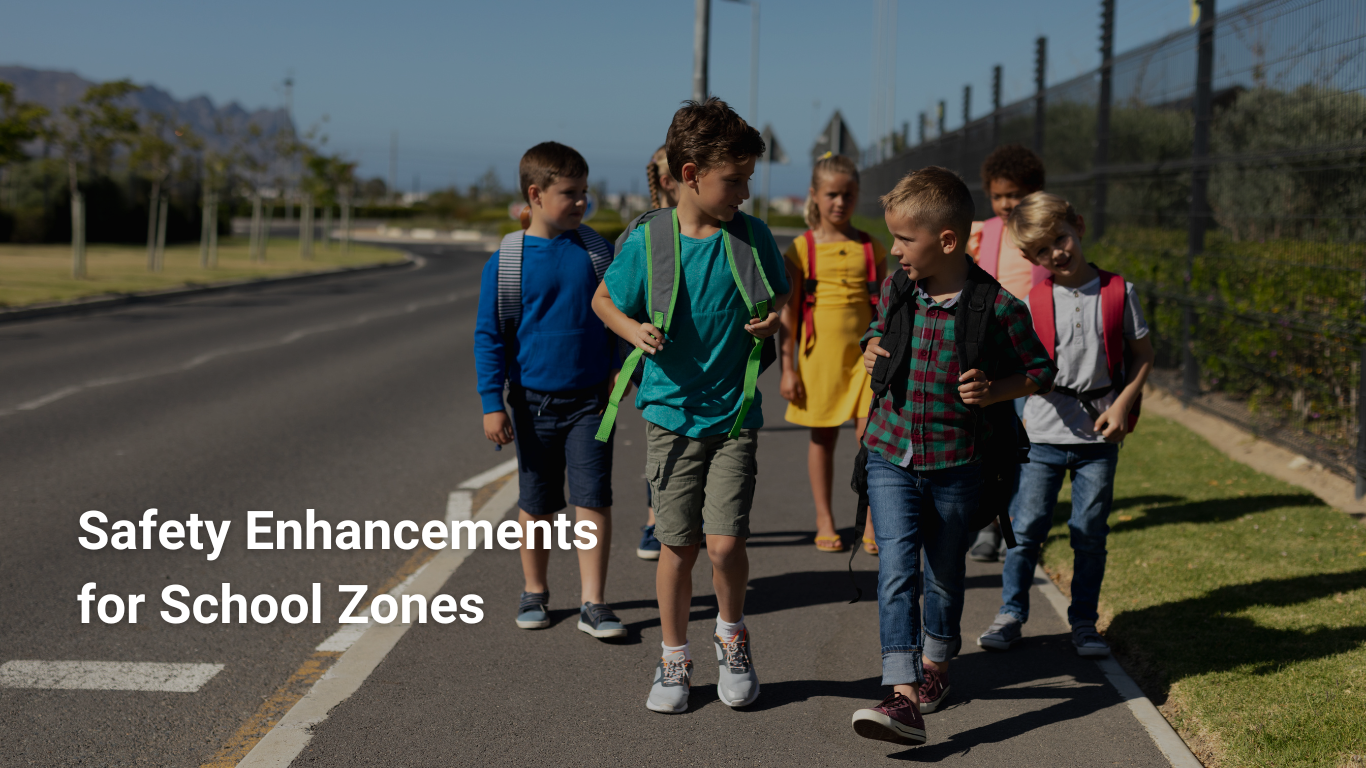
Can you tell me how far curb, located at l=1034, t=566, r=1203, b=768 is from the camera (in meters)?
3.44

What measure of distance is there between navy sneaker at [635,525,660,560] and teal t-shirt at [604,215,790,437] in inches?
75.4

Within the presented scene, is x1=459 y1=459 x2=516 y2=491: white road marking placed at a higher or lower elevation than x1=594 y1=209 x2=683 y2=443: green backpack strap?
lower

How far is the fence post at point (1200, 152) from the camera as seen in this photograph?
8797 millimetres

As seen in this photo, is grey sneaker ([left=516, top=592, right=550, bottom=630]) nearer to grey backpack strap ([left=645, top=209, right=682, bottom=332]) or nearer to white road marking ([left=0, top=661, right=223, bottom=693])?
white road marking ([left=0, top=661, right=223, bottom=693])

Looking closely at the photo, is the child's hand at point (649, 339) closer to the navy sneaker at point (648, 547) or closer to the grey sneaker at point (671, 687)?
the grey sneaker at point (671, 687)

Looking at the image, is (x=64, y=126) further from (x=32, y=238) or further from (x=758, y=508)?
(x=758, y=508)

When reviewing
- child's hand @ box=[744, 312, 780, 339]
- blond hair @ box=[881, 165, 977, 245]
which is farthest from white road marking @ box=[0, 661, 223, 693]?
blond hair @ box=[881, 165, 977, 245]

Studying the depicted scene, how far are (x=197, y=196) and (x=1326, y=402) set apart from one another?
4477cm

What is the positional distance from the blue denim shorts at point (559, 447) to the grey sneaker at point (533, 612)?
0.36 m

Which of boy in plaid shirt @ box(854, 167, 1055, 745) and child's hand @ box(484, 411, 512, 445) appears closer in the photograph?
boy in plaid shirt @ box(854, 167, 1055, 745)

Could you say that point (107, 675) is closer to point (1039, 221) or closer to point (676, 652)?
point (676, 652)

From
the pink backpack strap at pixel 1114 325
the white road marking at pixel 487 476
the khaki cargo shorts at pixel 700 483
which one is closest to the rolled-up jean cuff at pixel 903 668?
the khaki cargo shorts at pixel 700 483

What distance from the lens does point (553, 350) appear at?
4.34m

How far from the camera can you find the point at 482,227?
229 ft
